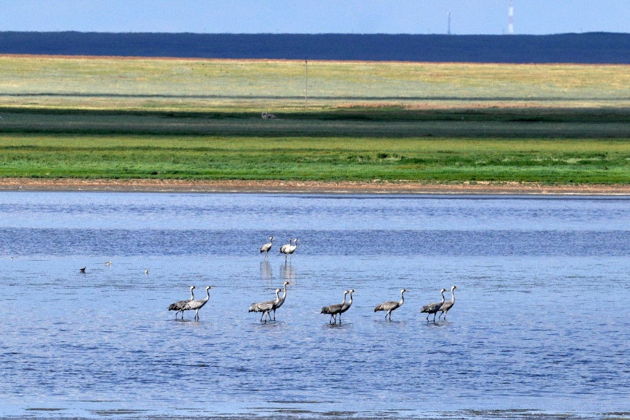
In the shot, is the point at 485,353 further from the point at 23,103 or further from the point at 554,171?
the point at 23,103

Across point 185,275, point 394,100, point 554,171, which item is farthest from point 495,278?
point 394,100

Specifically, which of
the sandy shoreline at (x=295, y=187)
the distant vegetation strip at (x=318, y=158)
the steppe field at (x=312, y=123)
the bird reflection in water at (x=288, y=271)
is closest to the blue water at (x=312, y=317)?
the bird reflection in water at (x=288, y=271)

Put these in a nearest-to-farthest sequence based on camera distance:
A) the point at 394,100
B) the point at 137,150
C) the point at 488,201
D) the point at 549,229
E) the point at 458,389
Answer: the point at 458,389 → the point at 549,229 → the point at 488,201 → the point at 137,150 → the point at 394,100

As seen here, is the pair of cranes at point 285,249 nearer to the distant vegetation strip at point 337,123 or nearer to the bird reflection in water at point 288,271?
the bird reflection in water at point 288,271

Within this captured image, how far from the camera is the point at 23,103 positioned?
9762 cm

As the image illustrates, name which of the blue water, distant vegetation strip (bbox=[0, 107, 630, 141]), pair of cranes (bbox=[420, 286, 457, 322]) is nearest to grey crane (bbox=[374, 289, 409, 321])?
the blue water

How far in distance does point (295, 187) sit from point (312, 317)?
27626 millimetres

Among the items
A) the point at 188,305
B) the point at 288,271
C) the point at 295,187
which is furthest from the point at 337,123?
the point at 188,305

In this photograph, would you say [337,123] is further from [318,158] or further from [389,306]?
[389,306]

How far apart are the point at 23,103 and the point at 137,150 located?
38.4m

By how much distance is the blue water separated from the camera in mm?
16734

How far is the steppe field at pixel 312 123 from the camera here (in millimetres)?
54938

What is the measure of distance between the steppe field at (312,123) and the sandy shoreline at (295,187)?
0.80 meters

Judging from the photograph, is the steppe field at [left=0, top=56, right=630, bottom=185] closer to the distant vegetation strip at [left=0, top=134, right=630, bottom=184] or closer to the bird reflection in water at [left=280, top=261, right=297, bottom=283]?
the distant vegetation strip at [left=0, top=134, right=630, bottom=184]
